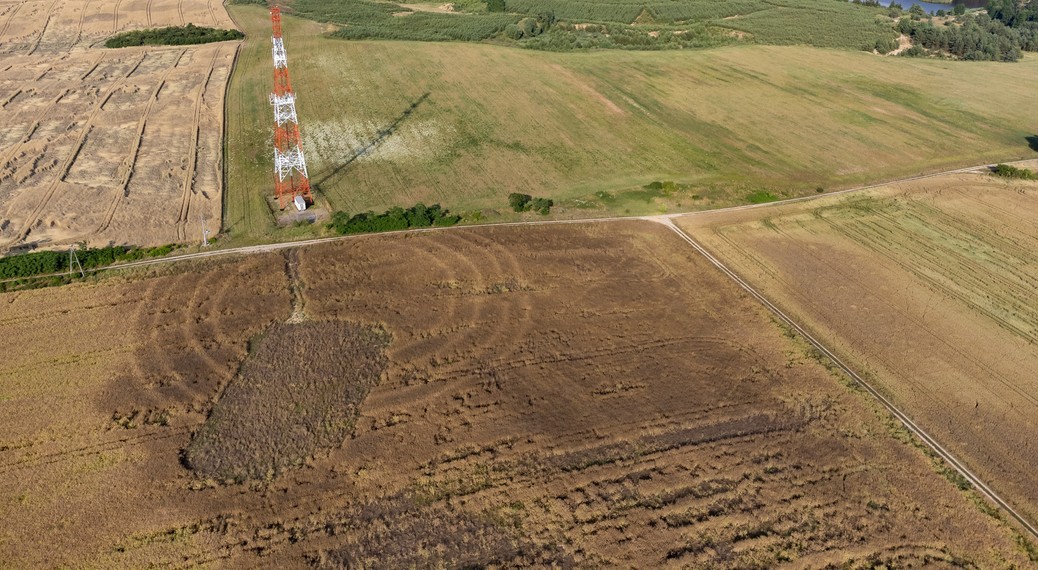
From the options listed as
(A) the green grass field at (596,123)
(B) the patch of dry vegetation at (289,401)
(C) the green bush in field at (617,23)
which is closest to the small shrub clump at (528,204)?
(A) the green grass field at (596,123)

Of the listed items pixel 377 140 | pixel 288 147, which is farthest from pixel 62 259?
pixel 377 140

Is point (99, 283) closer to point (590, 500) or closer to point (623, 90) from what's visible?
point (590, 500)

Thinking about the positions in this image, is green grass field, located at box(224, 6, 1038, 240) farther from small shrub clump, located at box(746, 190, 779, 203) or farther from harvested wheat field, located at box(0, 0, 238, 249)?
harvested wheat field, located at box(0, 0, 238, 249)

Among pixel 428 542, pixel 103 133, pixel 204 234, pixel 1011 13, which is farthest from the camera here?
pixel 1011 13

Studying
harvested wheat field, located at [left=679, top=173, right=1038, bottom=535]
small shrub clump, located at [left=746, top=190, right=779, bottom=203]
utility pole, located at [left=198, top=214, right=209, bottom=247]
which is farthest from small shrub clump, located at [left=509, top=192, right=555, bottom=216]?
utility pole, located at [left=198, top=214, right=209, bottom=247]

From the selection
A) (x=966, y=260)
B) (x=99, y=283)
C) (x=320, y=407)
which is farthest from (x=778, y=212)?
(x=99, y=283)

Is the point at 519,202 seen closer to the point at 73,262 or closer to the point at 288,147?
the point at 288,147
